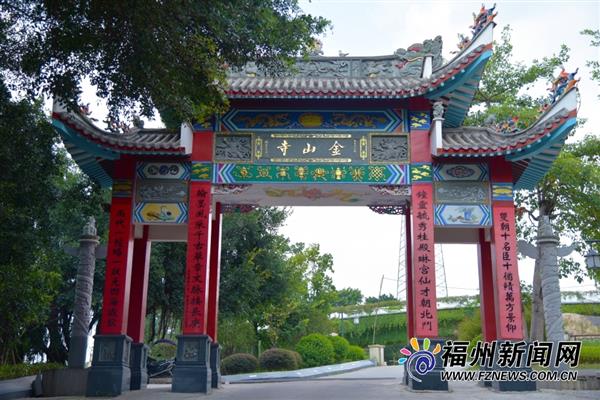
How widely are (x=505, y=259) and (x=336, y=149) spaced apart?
3542 millimetres

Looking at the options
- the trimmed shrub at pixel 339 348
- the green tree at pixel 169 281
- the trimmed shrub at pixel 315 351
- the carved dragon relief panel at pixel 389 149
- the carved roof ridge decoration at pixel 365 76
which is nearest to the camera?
the carved roof ridge decoration at pixel 365 76

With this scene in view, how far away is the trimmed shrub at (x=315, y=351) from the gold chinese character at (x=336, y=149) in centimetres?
1126

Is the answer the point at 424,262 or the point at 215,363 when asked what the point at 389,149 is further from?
the point at 215,363

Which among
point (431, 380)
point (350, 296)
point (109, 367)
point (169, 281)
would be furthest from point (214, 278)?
point (350, 296)

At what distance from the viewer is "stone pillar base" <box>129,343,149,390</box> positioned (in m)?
11.4

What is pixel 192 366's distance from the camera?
402 inches

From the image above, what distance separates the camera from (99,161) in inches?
448

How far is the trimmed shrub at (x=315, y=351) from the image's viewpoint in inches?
822

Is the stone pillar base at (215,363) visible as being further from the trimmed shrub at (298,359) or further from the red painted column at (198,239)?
the trimmed shrub at (298,359)

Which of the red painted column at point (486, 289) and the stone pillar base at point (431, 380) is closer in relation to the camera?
the stone pillar base at point (431, 380)

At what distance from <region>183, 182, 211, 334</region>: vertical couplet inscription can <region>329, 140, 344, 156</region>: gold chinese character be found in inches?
92.0

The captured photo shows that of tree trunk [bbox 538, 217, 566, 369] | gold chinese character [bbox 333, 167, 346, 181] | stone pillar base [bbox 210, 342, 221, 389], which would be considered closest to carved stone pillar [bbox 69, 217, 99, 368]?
stone pillar base [bbox 210, 342, 221, 389]

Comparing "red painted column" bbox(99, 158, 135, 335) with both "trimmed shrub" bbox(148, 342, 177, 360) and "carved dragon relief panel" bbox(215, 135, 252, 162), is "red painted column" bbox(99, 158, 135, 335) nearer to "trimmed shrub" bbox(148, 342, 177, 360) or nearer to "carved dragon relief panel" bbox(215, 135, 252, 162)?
"carved dragon relief panel" bbox(215, 135, 252, 162)

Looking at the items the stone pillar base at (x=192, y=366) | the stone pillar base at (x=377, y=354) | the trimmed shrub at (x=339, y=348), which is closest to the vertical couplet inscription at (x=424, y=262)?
the stone pillar base at (x=192, y=366)
